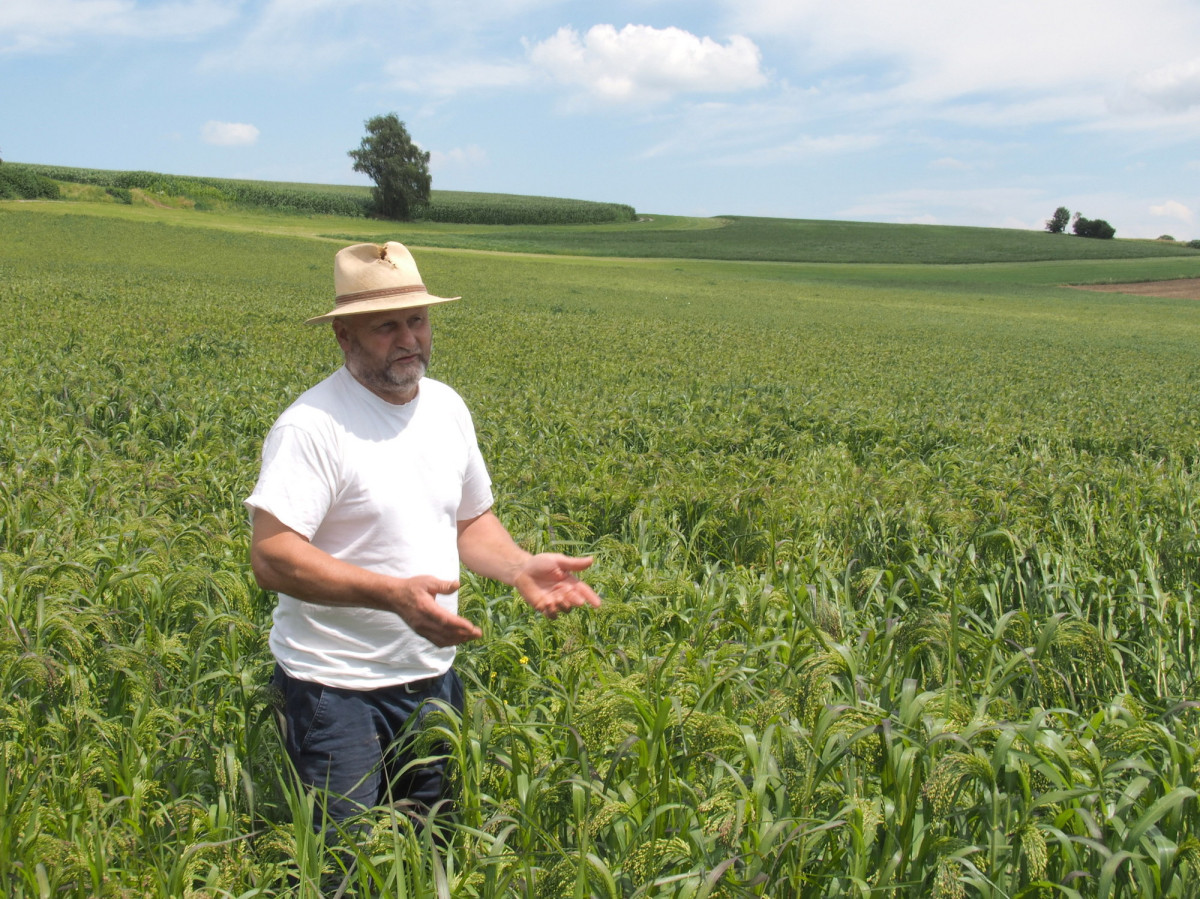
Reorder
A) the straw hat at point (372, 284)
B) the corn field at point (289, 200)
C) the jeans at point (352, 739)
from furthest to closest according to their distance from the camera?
the corn field at point (289, 200)
the straw hat at point (372, 284)
the jeans at point (352, 739)

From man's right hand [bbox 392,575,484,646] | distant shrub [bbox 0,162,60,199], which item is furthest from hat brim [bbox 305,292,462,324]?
distant shrub [bbox 0,162,60,199]

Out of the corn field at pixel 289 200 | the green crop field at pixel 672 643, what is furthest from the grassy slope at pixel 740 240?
the green crop field at pixel 672 643

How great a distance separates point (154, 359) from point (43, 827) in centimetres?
1147

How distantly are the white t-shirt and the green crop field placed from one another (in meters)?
0.34

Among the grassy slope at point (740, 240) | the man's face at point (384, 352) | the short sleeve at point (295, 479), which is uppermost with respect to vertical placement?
the grassy slope at point (740, 240)

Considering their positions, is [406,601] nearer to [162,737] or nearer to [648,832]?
[648,832]

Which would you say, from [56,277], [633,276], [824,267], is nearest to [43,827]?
[56,277]

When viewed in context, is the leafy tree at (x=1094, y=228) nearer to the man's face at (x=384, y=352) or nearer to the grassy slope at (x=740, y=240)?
the grassy slope at (x=740, y=240)

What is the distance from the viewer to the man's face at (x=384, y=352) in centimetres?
289

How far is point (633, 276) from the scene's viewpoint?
51.9 m

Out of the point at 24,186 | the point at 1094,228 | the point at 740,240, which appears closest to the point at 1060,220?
the point at 1094,228

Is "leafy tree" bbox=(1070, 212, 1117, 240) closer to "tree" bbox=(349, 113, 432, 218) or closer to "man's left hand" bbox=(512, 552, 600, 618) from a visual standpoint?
"tree" bbox=(349, 113, 432, 218)

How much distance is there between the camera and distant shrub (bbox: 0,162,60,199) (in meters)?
70.3

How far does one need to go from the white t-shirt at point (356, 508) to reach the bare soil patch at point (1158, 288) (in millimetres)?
68534
